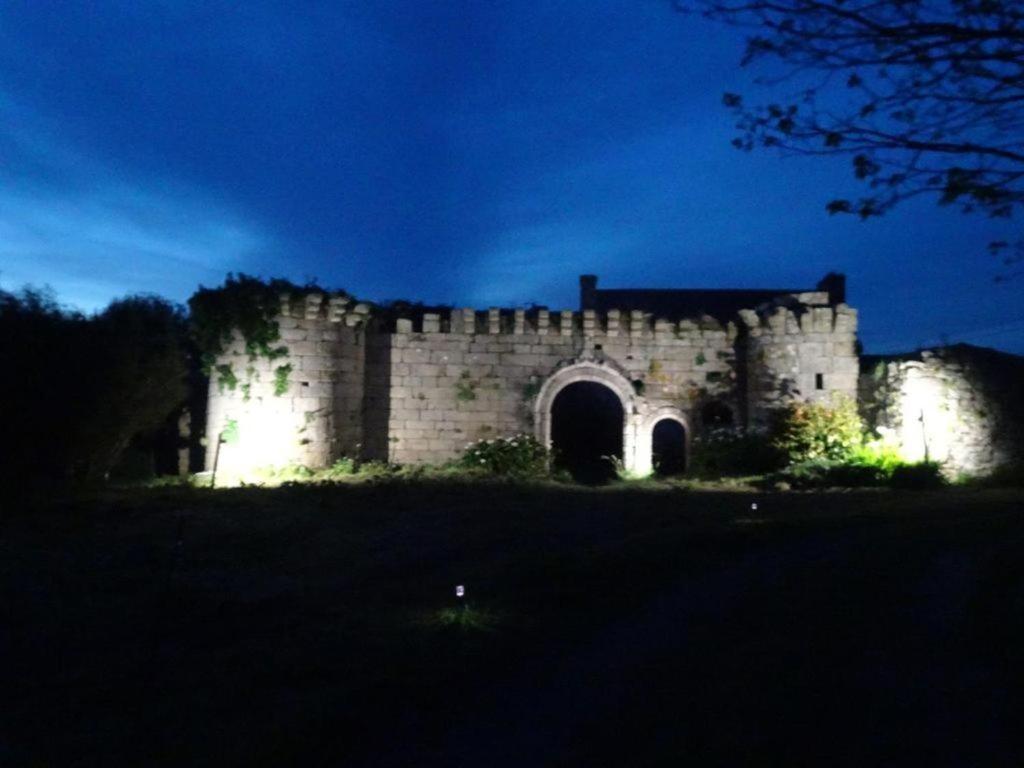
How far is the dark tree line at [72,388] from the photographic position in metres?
12.1

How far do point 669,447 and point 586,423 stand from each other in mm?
2730

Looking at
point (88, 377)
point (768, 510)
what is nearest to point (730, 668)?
point (768, 510)

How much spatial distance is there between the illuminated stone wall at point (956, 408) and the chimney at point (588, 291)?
15.4 m

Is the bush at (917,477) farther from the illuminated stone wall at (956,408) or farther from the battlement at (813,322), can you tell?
the battlement at (813,322)

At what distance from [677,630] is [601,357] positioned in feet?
40.6

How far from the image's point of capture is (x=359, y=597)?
305 inches

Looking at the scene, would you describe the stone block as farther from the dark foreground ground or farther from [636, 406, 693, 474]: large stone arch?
the dark foreground ground

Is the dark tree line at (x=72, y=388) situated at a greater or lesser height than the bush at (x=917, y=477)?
greater

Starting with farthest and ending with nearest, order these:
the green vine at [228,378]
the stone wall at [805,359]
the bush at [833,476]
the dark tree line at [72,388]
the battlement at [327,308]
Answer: the stone wall at [805,359] < the battlement at [327,308] < the green vine at [228,378] < the bush at [833,476] < the dark tree line at [72,388]

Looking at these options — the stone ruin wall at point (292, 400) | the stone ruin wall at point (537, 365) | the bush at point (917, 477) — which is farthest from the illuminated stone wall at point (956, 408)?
the stone ruin wall at point (292, 400)

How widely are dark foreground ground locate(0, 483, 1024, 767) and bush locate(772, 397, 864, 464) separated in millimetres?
5662

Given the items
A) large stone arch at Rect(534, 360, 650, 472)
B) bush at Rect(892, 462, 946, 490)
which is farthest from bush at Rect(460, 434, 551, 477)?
bush at Rect(892, 462, 946, 490)

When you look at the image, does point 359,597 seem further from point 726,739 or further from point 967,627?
point 967,627

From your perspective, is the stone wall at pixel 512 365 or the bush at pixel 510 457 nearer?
the bush at pixel 510 457
